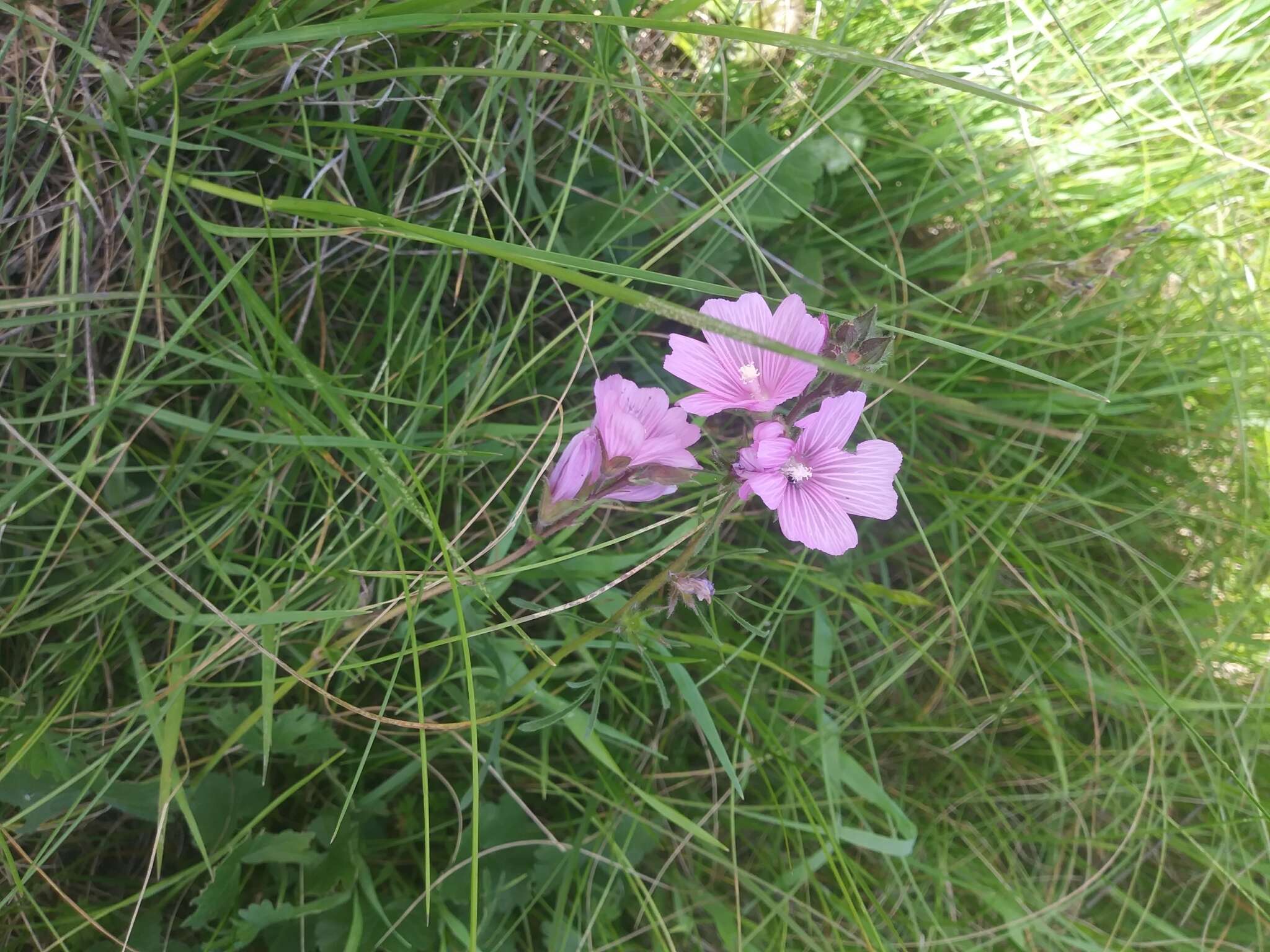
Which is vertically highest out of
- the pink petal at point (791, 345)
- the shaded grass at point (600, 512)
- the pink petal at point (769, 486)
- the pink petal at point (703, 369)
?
the pink petal at point (791, 345)

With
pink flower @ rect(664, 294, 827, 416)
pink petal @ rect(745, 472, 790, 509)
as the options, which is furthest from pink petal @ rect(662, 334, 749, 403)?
pink petal @ rect(745, 472, 790, 509)

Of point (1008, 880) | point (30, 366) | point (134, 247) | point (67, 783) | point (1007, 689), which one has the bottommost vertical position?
point (1008, 880)

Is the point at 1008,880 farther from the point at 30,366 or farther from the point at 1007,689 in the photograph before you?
the point at 30,366

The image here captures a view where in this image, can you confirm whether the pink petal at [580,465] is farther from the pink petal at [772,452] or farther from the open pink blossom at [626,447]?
the pink petal at [772,452]

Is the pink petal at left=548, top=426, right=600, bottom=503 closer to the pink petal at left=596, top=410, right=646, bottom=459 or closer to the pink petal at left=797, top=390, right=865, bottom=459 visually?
the pink petal at left=596, top=410, right=646, bottom=459

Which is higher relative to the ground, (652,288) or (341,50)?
(341,50)

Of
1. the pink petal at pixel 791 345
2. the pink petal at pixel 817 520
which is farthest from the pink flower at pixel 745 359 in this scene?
the pink petal at pixel 817 520

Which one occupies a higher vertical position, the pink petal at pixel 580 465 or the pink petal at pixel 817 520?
the pink petal at pixel 817 520

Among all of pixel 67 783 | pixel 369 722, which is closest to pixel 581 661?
pixel 369 722
